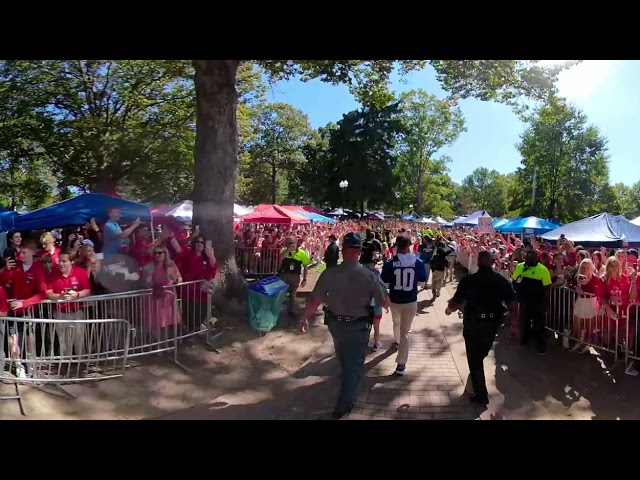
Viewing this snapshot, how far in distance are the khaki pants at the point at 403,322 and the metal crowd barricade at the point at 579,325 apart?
2.57m

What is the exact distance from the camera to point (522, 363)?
630 cm

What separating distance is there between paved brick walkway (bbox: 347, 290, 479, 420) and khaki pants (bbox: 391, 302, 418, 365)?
0.24 metres

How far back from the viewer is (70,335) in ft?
17.1

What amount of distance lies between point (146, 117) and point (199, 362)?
16827 mm

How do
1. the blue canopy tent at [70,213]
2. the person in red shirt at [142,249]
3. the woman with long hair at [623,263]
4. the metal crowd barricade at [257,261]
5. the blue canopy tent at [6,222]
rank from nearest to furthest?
the woman with long hair at [623,263]
the person in red shirt at [142,249]
the blue canopy tent at [6,222]
the blue canopy tent at [70,213]
the metal crowd barricade at [257,261]

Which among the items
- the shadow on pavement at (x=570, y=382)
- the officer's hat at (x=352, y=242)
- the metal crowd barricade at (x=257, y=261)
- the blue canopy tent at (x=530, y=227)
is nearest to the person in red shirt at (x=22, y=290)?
the officer's hat at (x=352, y=242)

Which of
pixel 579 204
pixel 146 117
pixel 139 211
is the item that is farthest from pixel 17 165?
pixel 579 204

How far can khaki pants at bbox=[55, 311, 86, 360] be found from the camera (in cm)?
519

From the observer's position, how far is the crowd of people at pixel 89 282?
17.0ft

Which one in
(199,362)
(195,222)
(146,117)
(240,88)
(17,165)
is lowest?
(199,362)

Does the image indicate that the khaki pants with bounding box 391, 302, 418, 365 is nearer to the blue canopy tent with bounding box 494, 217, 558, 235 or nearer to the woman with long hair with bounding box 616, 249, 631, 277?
the woman with long hair with bounding box 616, 249, 631, 277

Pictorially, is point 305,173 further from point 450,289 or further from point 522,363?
point 522,363

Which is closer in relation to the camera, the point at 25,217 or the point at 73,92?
the point at 25,217

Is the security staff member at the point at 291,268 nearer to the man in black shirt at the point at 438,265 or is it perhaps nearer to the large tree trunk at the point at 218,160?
the large tree trunk at the point at 218,160
